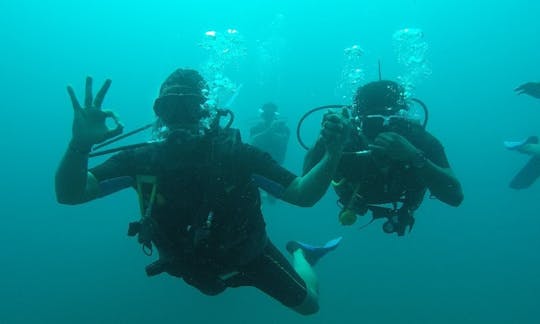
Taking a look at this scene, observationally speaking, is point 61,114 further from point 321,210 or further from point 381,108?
point 381,108

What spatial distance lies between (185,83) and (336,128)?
1.56 meters

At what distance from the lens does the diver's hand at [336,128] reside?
12.0 ft

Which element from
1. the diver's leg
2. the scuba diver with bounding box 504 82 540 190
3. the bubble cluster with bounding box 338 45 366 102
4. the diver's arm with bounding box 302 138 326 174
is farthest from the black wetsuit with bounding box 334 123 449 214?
the scuba diver with bounding box 504 82 540 190

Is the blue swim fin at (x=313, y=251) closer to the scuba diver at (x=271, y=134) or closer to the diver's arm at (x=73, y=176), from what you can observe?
the diver's arm at (x=73, y=176)

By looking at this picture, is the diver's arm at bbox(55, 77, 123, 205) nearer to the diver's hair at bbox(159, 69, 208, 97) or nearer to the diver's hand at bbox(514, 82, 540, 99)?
the diver's hair at bbox(159, 69, 208, 97)

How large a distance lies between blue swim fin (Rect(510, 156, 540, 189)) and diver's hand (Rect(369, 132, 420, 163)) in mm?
5011

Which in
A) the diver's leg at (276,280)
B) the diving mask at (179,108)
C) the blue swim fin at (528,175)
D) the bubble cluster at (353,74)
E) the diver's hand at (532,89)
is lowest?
the diver's leg at (276,280)

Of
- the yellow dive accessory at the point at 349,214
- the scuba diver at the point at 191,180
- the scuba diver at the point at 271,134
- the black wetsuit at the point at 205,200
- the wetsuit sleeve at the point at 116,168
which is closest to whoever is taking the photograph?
the scuba diver at the point at 191,180

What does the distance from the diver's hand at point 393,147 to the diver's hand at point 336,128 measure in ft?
1.60

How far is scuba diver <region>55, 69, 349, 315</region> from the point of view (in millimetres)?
3723

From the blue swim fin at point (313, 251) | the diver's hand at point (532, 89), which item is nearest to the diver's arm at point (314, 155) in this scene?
the blue swim fin at point (313, 251)

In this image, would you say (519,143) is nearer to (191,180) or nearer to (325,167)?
(325,167)

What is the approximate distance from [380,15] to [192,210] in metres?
93.3

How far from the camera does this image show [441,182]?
14.8 ft
